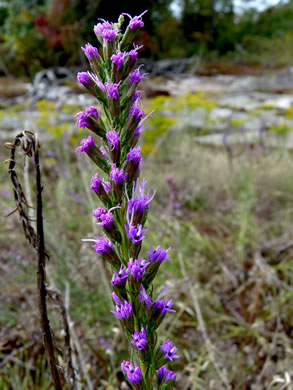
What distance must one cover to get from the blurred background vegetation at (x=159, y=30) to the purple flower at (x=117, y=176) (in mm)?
8301

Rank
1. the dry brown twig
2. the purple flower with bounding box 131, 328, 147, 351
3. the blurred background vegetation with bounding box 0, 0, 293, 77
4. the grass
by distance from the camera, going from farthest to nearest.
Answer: the blurred background vegetation with bounding box 0, 0, 293, 77, the grass, the dry brown twig, the purple flower with bounding box 131, 328, 147, 351

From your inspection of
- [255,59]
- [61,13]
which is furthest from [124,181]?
[255,59]

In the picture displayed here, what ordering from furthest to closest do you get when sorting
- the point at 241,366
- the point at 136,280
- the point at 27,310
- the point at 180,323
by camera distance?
the point at 27,310 < the point at 180,323 < the point at 241,366 < the point at 136,280

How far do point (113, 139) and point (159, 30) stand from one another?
52.3 ft

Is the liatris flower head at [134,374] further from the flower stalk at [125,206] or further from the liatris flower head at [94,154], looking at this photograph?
the liatris flower head at [94,154]

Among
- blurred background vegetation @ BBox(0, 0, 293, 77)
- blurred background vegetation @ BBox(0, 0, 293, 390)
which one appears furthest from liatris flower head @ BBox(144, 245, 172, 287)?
blurred background vegetation @ BBox(0, 0, 293, 77)

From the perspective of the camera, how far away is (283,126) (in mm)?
4957

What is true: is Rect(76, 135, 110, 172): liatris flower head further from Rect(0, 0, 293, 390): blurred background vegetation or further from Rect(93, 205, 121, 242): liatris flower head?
Rect(0, 0, 293, 390): blurred background vegetation

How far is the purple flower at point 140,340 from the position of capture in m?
0.62

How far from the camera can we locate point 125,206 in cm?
69

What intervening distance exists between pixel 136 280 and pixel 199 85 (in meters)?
9.72

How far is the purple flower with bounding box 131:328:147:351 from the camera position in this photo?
62 cm

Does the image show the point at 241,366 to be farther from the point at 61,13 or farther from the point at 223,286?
the point at 61,13

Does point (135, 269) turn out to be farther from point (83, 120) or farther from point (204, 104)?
point (204, 104)
